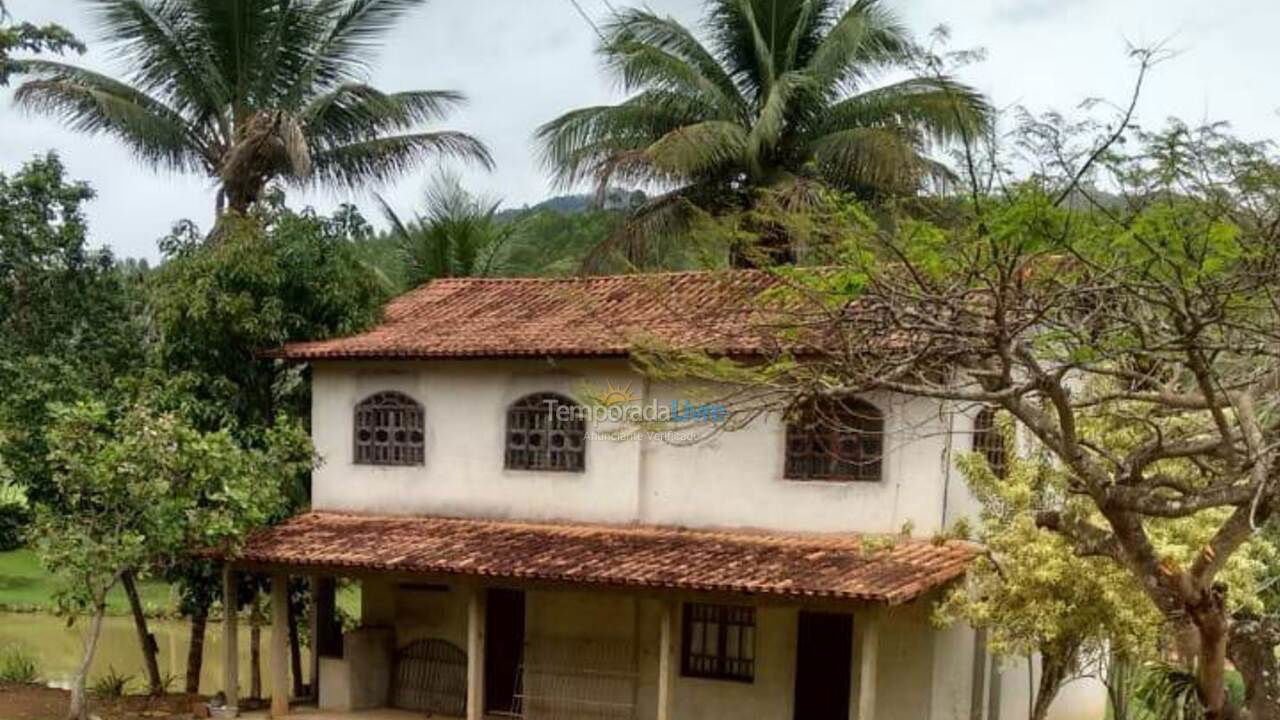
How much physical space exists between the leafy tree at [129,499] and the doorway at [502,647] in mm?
3399

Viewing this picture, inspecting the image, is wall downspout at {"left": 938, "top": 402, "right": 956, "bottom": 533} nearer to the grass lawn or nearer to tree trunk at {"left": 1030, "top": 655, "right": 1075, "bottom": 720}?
tree trunk at {"left": 1030, "top": 655, "right": 1075, "bottom": 720}

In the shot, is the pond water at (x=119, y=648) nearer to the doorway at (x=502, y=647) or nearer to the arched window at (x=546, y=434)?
the doorway at (x=502, y=647)

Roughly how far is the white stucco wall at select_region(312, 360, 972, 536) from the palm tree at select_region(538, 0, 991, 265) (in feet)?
16.2

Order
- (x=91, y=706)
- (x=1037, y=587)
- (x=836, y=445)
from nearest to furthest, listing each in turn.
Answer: (x=1037, y=587) < (x=836, y=445) < (x=91, y=706)

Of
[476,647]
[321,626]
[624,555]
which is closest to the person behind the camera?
[624,555]

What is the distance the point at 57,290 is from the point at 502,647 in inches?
313

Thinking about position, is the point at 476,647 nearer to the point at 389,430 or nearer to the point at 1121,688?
the point at 389,430

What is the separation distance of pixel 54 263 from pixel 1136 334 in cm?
1533

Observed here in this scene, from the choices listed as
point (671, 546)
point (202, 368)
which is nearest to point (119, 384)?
point (202, 368)

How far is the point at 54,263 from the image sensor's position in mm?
19094

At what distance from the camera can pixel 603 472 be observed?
55.0 ft

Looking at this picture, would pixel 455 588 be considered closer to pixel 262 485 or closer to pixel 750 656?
pixel 262 485

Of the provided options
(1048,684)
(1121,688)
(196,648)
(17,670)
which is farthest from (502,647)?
(1121,688)

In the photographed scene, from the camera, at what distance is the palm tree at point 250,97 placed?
21.0m
